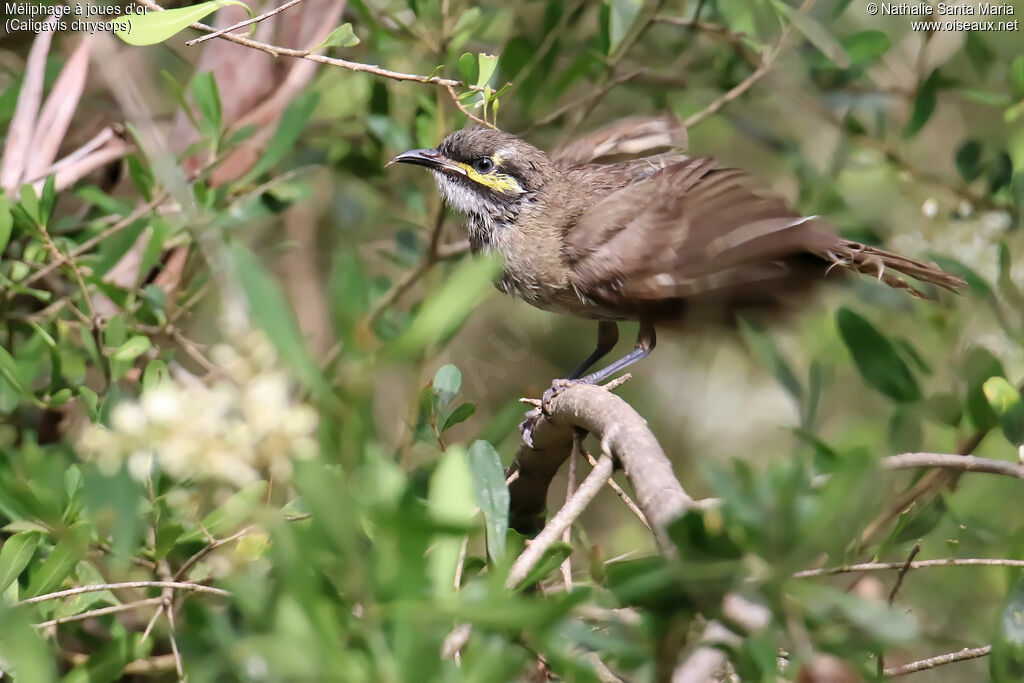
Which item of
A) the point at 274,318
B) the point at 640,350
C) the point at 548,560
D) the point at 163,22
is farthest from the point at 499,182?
the point at 274,318

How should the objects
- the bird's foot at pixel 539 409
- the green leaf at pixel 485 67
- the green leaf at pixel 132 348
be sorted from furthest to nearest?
the green leaf at pixel 132 348
the bird's foot at pixel 539 409
the green leaf at pixel 485 67

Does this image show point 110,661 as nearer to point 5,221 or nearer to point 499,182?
point 5,221

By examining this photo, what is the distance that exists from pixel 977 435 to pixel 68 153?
3585 millimetres

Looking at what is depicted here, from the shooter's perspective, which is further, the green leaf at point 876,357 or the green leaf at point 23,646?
the green leaf at point 876,357

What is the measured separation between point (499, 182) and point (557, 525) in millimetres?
2742

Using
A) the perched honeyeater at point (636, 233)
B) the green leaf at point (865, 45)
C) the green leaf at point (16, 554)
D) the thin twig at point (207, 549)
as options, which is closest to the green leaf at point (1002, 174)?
the green leaf at point (865, 45)

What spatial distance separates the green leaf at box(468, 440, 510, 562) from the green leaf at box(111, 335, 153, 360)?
5.09ft

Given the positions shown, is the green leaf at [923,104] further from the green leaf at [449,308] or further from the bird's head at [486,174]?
the green leaf at [449,308]

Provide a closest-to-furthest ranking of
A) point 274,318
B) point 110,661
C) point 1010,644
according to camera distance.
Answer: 1. point 274,318
2. point 1010,644
3. point 110,661

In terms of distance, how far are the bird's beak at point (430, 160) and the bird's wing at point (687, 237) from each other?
621mm

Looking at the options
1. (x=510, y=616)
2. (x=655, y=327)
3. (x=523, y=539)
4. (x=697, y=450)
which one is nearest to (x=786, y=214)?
(x=655, y=327)

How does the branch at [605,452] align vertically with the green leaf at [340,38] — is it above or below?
below

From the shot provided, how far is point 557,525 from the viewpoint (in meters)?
1.99

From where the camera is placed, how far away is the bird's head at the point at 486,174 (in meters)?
4.41
